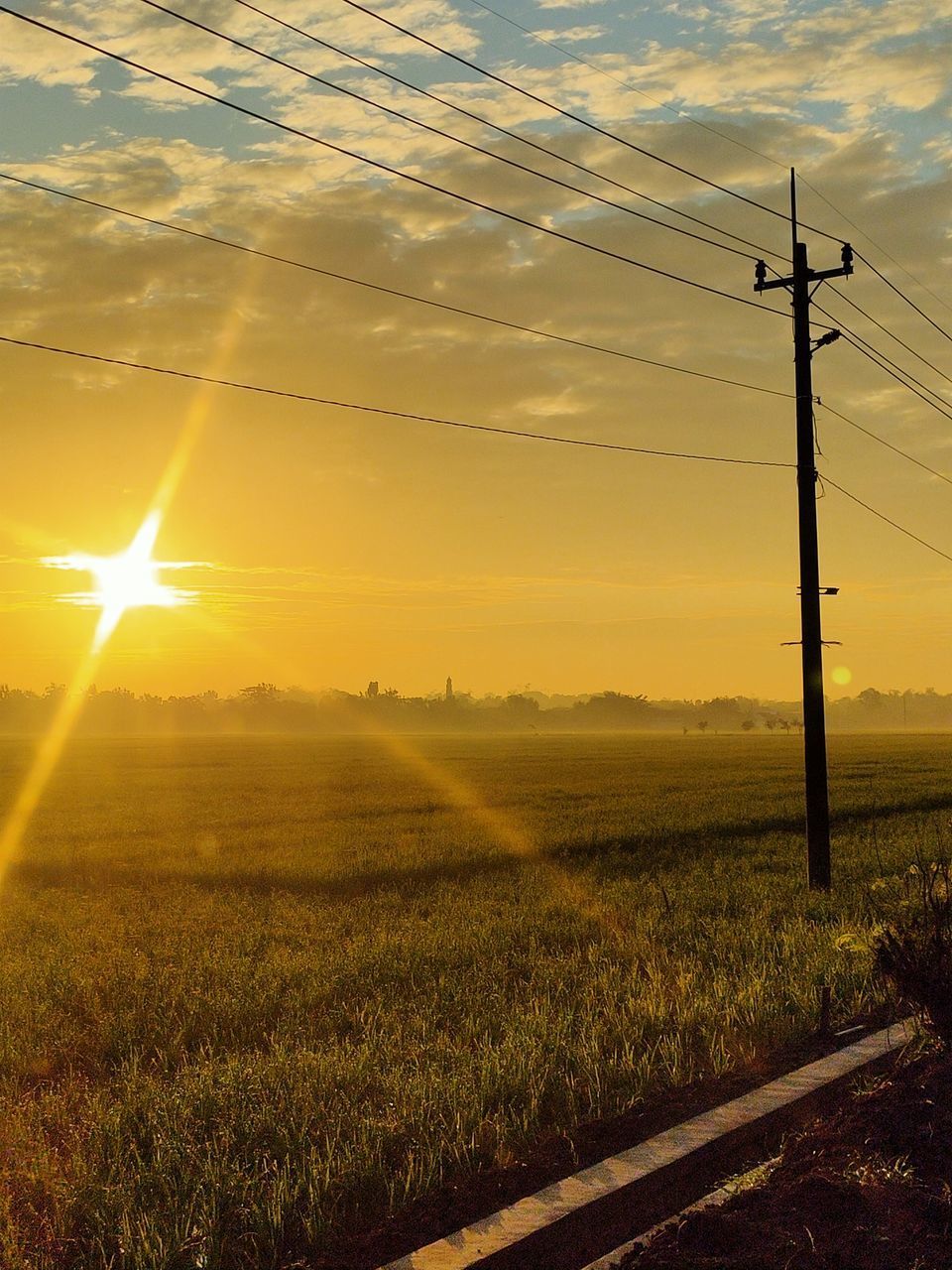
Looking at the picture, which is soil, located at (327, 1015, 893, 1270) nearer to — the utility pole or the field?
the field

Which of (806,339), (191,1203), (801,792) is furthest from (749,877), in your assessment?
(801,792)

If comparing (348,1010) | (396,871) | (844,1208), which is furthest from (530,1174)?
(396,871)

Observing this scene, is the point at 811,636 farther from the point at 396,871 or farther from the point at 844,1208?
the point at 844,1208

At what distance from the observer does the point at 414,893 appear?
57.5ft

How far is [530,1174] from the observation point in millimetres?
5234

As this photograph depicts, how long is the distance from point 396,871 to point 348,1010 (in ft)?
37.2

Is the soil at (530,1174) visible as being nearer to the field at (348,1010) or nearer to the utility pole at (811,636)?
the field at (348,1010)

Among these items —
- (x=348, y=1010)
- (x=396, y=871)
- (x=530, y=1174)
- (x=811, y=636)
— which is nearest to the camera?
(x=530, y=1174)

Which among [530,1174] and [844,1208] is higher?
[844,1208]

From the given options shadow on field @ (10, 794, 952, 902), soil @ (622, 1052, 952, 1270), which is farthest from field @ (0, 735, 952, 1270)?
soil @ (622, 1052, 952, 1270)

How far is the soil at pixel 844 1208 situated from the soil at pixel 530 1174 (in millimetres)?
147

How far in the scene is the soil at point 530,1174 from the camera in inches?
180

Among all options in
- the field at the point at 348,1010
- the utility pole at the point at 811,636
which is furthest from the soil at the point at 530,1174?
the utility pole at the point at 811,636

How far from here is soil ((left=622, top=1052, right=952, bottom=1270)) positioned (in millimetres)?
4156
